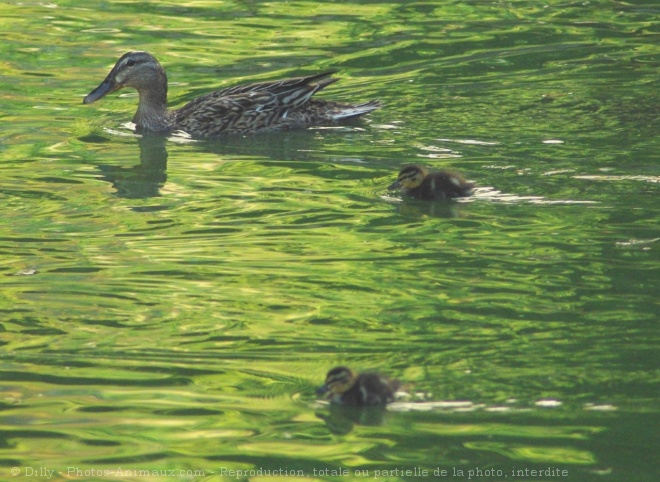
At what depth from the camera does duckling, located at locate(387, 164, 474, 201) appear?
7508mm

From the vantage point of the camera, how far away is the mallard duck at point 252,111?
972cm

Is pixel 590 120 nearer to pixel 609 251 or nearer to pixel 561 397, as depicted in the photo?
pixel 609 251

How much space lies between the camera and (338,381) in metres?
4.85

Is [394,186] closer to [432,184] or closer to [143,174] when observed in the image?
[432,184]

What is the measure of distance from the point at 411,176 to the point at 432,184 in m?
0.12

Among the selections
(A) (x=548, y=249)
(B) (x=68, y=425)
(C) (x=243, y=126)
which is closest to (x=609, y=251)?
(A) (x=548, y=249)

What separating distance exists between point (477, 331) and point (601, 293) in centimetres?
72

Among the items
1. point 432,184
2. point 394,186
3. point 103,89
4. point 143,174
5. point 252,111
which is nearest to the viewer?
point 432,184

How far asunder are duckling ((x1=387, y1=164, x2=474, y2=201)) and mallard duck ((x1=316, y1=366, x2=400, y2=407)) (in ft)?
8.91

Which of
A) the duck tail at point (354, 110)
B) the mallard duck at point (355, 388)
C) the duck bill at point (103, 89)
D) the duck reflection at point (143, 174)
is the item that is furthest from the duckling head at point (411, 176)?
the duck bill at point (103, 89)

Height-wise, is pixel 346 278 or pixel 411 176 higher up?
pixel 411 176

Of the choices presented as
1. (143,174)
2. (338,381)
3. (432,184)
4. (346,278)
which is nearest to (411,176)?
(432,184)

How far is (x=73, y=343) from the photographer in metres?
5.64

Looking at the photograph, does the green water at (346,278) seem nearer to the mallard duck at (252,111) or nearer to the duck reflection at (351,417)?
the duck reflection at (351,417)
